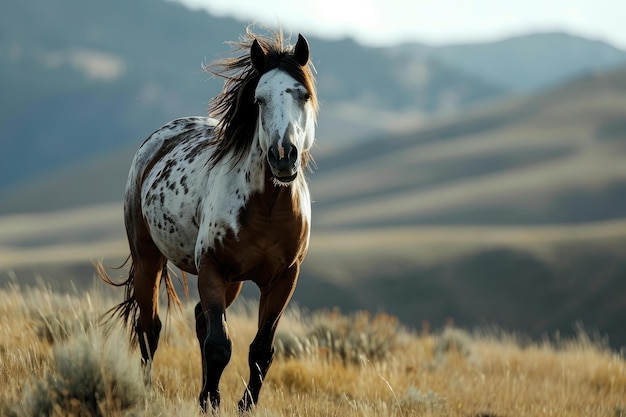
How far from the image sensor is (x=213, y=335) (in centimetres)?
573

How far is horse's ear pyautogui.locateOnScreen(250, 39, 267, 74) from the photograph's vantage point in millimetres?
5957

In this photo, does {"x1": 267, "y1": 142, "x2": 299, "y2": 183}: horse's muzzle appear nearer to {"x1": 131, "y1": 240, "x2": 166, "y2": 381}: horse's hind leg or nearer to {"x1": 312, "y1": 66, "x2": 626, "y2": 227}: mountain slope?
{"x1": 131, "y1": 240, "x2": 166, "y2": 381}: horse's hind leg

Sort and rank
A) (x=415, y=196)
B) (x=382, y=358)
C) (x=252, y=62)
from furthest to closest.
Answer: (x=415, y=196) < (x=382, y=358) < (x=252, y=62)

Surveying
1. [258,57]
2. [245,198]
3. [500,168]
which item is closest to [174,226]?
[245,198]

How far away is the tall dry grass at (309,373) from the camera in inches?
194

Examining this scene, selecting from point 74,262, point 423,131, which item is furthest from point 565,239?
point 423,131

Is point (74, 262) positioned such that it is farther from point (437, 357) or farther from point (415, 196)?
point (437, 357)

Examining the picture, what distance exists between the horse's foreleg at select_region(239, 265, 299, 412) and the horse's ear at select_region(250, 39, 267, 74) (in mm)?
1308

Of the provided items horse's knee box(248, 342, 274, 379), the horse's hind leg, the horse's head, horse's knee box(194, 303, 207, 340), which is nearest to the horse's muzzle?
the horse's head

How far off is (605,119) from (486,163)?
74.3 ft

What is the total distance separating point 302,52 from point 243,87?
53 centimetres

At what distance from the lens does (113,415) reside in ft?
15.6

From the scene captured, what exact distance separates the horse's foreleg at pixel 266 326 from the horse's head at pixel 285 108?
87 centimetres

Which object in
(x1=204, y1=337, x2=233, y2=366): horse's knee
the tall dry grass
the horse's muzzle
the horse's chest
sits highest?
the horse's muzzle
